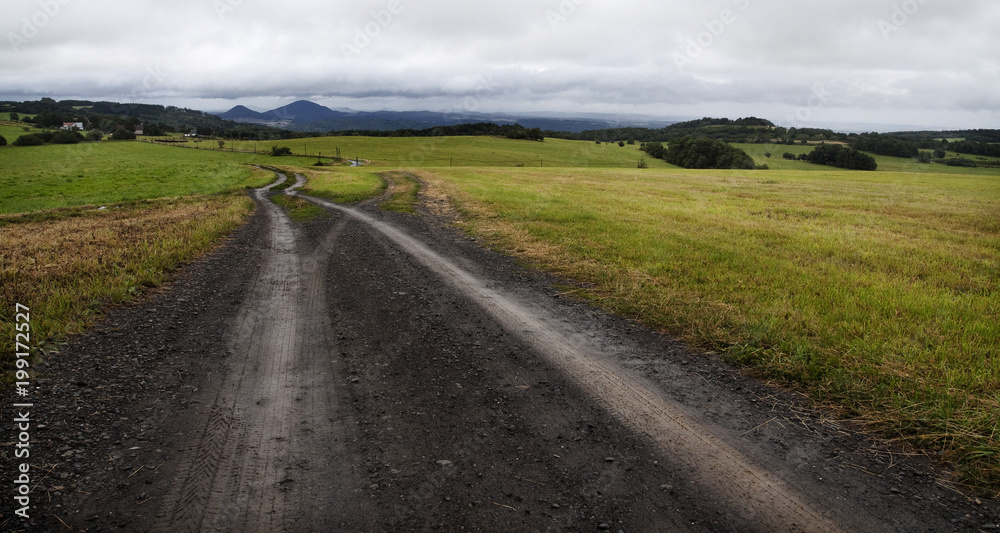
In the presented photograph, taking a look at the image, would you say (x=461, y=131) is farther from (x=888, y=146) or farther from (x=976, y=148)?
(x=976, y=148)

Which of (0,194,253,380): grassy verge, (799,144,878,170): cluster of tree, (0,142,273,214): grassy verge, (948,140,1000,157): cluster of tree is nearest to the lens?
(0,194,253,380): grassy verge

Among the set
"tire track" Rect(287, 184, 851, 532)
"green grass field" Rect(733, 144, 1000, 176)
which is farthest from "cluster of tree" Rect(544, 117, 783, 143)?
"tire track" Rect(287, 184, 851, 532)

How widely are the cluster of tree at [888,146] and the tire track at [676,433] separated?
124244mm

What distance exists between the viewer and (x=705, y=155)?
4011 inches

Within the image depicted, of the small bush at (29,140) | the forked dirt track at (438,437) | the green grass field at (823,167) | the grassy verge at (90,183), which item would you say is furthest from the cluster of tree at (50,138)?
the green grass field at (823,167)

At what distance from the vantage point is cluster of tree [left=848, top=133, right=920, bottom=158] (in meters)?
103

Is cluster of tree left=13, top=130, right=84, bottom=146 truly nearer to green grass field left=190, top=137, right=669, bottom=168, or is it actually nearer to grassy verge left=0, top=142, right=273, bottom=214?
grassy verge left=0, top=142, right=273, bottom=214

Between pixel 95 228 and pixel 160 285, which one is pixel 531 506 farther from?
pixel 95 228

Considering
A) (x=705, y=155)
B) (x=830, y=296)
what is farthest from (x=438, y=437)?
(x=705, y=155)

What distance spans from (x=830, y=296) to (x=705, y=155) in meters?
104

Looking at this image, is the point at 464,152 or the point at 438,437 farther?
the point at 464,152

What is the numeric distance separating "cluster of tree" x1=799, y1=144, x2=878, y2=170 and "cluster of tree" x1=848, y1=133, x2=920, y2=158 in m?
7.54

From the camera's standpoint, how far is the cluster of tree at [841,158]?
90500mm

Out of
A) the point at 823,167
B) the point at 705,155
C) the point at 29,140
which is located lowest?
the point at 823,167
